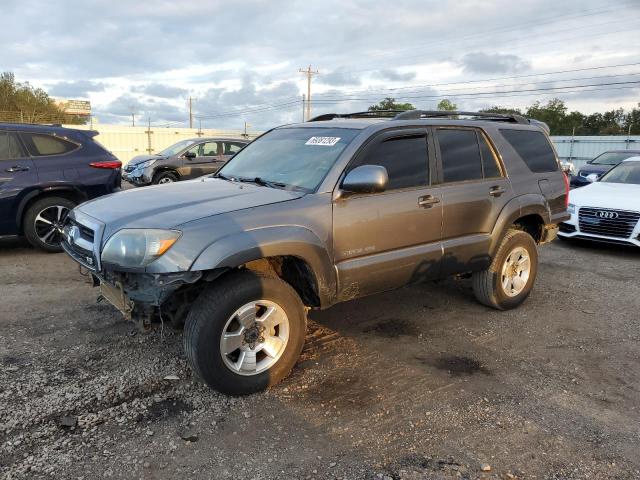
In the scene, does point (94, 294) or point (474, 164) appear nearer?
point (474, 164)

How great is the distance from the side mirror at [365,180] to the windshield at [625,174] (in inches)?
283

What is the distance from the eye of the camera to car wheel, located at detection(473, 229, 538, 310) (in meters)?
4.79

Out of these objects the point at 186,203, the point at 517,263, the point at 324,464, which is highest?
the point at 186,203

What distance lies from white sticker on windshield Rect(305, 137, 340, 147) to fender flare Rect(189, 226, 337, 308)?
2.94ft

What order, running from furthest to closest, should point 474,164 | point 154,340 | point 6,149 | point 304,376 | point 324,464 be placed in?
1. point 6,149
2. point 474,164
3. point 154,340
4. point 304,376
5. point 324,464

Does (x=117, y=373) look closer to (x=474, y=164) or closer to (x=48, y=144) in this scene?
(x=474, y=164)

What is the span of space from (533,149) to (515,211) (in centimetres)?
88

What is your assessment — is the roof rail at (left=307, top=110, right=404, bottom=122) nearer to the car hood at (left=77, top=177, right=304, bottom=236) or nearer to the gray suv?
the gray suv

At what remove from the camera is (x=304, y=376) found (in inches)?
141

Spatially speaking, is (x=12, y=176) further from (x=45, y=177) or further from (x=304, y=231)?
(x=304, y=231)

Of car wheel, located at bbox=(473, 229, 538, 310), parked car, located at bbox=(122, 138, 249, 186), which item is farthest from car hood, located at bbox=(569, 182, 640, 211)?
parked car, located at bbox=(122, 138, 249, 186)

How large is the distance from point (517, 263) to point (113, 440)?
3936 millimetres

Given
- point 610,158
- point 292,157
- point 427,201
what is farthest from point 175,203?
point 610,158

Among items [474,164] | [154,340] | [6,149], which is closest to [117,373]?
[154,340]
